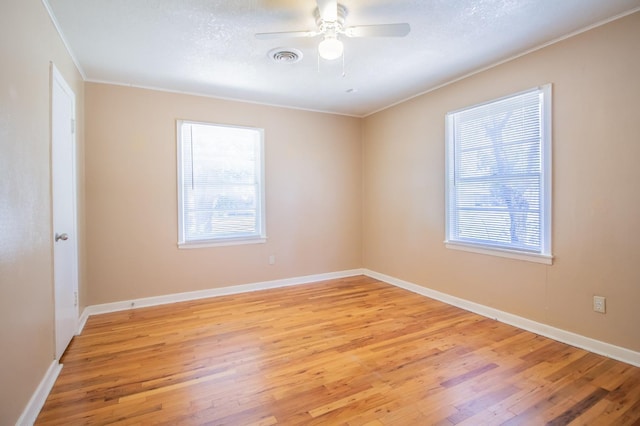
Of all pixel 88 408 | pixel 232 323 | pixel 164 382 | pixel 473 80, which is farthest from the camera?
pixel 473 80

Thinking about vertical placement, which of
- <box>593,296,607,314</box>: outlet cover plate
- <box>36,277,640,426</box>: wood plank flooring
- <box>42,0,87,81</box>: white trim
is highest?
<box>42,0,87,81</box>: white trim

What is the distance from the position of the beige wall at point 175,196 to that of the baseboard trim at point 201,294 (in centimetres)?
7

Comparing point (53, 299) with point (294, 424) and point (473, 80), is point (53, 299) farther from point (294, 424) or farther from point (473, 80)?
point (473, 80)

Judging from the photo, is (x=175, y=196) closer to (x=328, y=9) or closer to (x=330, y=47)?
(x=330, y=47)

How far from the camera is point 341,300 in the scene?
3.90 m

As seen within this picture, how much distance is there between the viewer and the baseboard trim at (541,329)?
2.37 meters

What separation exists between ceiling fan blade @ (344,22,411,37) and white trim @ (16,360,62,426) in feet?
9.56

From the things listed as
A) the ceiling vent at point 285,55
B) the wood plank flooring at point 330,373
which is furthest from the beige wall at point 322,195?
the ceiling vent at point 285,55

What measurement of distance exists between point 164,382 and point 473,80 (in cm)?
391

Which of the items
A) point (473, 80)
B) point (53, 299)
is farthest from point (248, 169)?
point (473, 80)

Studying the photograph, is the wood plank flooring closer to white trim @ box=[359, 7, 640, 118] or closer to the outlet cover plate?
the outlet cover plate

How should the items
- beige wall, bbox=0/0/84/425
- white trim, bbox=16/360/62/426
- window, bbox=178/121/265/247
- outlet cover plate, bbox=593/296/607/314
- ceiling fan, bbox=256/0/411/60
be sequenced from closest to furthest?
1. beige wall, bbox=0/0/84/425
2. white trim, bbox=16/360/62/426
3. ceiling fan, bbox=256/0/411/60
4. outlet cover plate, bbox=593/296/607/314
5. window, bbox=178/121/265/247

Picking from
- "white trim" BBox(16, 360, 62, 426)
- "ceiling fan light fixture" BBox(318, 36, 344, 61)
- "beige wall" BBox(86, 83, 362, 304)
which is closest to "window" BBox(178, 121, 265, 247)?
"beige wall" BBox(86, 83, 362, 304)

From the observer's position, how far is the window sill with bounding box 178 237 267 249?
393 cm
